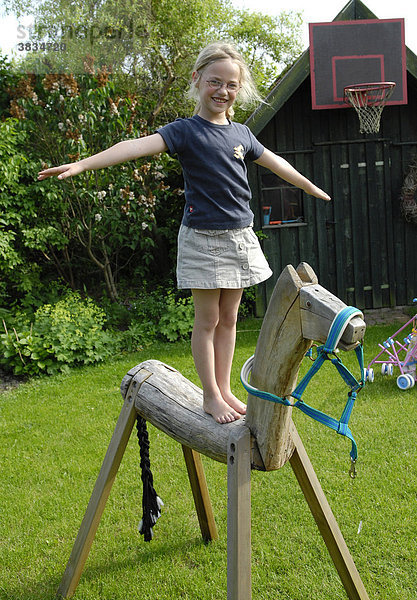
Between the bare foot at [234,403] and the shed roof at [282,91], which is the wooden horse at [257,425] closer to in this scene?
the bare foot at [234,403]

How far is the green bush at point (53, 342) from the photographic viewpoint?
6867 mm

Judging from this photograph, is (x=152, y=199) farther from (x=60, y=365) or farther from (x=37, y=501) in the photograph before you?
(x=37, y=501)

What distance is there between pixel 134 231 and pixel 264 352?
24.2ft

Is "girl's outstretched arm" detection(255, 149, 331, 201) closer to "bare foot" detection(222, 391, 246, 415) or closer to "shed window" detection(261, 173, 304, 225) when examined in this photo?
"bare foot" detection(222, 391, 246, 415)

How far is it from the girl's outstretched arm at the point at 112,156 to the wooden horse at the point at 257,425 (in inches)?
31.1

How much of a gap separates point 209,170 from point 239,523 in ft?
4.86

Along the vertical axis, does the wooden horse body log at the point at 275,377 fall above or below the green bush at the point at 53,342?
above

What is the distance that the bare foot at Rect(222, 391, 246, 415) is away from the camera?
2.69 m

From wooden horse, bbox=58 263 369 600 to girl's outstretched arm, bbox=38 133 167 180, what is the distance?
791 millimetres

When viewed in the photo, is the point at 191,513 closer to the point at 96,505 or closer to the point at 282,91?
the point at 96,505

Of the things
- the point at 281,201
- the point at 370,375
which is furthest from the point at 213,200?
the point at 281,201

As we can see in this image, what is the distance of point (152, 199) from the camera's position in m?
9.02

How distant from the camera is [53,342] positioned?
7047mm

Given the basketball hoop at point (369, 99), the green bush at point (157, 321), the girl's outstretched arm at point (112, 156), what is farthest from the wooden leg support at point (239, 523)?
the basketball hoop at point (369, 99)
